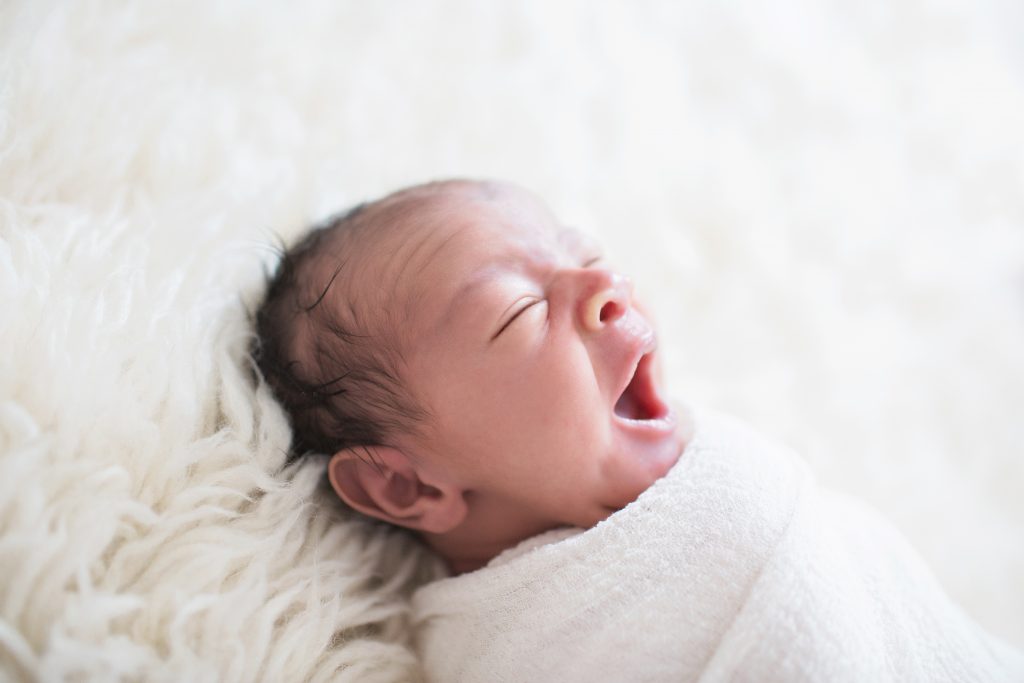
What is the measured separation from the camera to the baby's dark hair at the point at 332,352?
836 mm

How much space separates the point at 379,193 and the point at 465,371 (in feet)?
1.55

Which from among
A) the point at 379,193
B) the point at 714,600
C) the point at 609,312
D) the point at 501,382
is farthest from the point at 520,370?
the point at 379,193

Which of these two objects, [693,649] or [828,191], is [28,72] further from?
[828,191]

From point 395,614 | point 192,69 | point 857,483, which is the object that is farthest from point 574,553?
point 192,69

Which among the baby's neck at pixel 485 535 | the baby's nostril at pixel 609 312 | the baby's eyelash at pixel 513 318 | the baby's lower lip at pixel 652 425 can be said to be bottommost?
the baby's neck at pixel 485 535

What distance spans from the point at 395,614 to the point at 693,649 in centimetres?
35

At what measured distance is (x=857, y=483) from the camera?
3.89ft

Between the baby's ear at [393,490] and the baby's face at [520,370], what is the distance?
0.02 m

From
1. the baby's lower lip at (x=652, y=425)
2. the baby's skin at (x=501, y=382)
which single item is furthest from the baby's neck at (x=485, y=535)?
the baby's lower lip at (x=652, y=425)

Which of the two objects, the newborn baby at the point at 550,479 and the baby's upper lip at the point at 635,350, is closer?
the newborn baby at the point at 550,479

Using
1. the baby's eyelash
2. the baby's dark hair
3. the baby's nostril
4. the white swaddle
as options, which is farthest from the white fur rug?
the baby's nostril

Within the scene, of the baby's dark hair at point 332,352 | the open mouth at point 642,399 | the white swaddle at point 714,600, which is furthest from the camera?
the open mouth at point 642,399

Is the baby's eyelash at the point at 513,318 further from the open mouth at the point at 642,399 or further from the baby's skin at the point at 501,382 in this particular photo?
the open mouth at the point at 642,399

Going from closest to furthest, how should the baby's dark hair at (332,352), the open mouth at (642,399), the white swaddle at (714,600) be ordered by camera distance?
1. the white swaddle at (714,600)
2. the baby's dark hair at (332,352)
3. the open mouth at (642,399)
